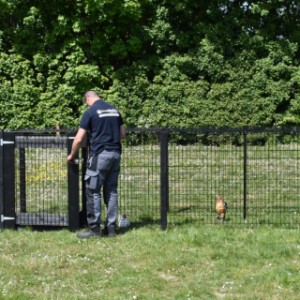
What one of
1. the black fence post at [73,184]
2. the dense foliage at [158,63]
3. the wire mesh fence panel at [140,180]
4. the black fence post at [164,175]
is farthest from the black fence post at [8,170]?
the dense foliage at [158,63]

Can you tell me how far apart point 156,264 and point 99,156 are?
5.55 feet

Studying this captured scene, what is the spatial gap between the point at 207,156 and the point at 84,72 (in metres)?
12.1

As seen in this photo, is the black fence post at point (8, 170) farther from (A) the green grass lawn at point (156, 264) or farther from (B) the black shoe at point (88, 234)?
(B) the black shoe at point (88, 234)

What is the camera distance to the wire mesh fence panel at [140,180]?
8.61 metres

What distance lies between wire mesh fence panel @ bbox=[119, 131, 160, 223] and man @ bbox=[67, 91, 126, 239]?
2.76 feet

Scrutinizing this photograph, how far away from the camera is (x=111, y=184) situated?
7871mm

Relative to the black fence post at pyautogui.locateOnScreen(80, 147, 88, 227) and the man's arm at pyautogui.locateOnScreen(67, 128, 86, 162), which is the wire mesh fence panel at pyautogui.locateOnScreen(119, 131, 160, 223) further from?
the man's arm at pyautogui.locateOnScreen(67, 128, 86, 162)

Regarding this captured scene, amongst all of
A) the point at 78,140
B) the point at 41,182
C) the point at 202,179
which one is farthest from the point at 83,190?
the point at 202,179

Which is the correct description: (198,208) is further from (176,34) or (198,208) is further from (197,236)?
(176,34)

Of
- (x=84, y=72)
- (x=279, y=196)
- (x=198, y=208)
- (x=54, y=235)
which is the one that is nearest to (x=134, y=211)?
(x=198, y=208)

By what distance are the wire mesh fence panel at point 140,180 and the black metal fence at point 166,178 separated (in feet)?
0.05

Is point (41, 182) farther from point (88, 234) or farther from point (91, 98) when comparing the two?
point (91, 98)

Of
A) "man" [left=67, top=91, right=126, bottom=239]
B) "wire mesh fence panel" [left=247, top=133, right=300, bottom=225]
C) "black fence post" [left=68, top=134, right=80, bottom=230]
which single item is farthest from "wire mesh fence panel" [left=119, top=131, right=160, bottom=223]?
"wire mesh fence panel" [left=247, top=133, right=300, bottom=225]

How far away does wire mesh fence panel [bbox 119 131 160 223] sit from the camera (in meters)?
8.61
